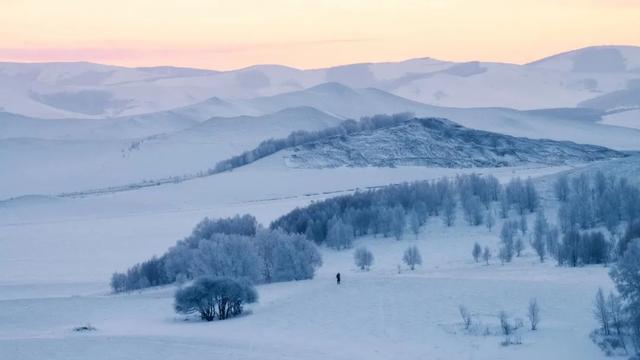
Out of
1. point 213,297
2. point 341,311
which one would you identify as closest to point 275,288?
point 213,297

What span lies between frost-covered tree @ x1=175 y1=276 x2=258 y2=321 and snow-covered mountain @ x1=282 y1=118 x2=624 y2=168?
5223 centimetres

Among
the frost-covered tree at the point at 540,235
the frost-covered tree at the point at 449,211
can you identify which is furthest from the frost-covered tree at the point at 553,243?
the frost-covered tree at the point at 449,211

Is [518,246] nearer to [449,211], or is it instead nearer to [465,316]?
[449,211]

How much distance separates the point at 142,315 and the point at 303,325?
211 inches

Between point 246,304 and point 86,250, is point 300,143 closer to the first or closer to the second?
point 86,250

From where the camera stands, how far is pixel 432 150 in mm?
82125

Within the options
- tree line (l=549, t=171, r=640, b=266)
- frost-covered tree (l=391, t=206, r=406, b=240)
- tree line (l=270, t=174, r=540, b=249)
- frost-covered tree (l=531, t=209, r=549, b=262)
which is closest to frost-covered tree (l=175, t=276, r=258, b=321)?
tree line (l=549, t=171, r=640, b=266)

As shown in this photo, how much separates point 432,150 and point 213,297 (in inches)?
2262

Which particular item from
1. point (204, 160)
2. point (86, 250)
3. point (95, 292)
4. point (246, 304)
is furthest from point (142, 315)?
point (204, 160)

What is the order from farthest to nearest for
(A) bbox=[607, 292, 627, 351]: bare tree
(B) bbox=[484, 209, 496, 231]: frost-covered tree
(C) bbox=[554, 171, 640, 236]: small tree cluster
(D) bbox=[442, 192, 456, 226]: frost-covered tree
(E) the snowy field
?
1. (D) bbox=[442, 192, 456, 226]: frost-covered tree
2. (B) bbox=[484, 209, 496, 231]: frost-covered tree
3. (C) bbox=[554, 171, 640, 236]: small tree cluster
4. (E) the snowy field
5. (A) bbox=[607, 292, 627, 351]: bare tree

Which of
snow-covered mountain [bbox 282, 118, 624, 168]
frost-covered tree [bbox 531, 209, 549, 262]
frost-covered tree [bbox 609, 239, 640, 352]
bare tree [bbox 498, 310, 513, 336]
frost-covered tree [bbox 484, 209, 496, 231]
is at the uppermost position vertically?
snow-covered mountain [bbox 282, 118, 624, 168]

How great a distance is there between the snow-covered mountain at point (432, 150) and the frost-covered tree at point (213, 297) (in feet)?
171

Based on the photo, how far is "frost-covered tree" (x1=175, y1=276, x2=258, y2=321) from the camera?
Answer: 1027 inches

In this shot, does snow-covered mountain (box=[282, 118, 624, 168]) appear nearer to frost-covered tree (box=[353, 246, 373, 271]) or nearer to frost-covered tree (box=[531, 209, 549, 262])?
frost-covered tree (box=[531, 209, 549, 262])
